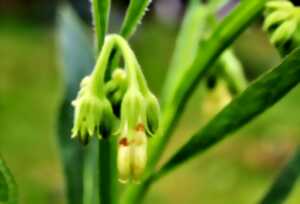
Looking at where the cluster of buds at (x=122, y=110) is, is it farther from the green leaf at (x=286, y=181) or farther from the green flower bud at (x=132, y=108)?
the green leaf at (x=286, y=181)

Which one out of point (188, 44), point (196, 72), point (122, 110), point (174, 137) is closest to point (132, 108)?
point (122, 110)

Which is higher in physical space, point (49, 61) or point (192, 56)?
point (192, 56)

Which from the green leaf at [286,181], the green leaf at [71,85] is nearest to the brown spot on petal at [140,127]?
the green leaf at [71,85]

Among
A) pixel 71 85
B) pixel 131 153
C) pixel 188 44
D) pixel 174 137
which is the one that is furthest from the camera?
pixel 174 137

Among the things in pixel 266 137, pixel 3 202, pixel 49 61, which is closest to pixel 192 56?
pixel 3 202

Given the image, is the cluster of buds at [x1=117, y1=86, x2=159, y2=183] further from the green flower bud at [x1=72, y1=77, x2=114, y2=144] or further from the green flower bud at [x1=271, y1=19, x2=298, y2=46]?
the green flower bud at [x1=271, y1=19, x2=298, y2=46]

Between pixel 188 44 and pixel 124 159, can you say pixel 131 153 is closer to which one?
pixel 124 159

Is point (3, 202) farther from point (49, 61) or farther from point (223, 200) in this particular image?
point (49, 61)
